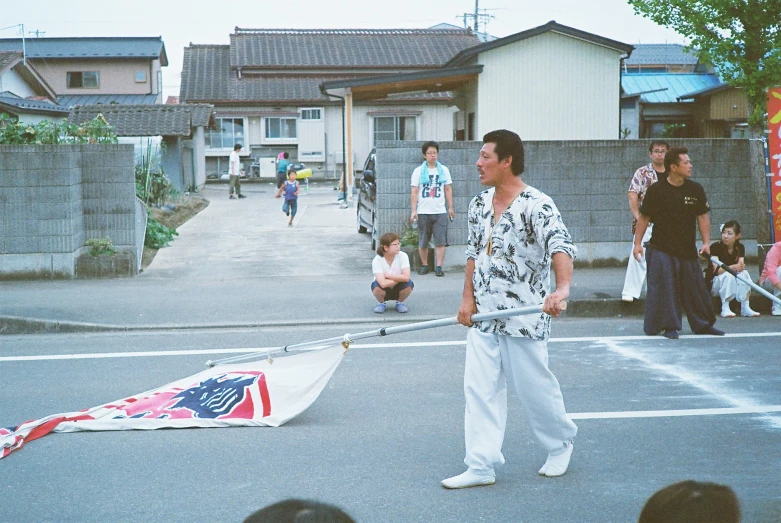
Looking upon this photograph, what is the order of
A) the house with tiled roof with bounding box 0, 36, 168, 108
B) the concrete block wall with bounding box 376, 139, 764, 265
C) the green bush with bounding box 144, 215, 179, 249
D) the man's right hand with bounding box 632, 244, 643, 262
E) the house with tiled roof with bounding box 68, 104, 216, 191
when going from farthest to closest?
1. the house with tiled roof with bounding box 0, 36, 168, 108
2. the house with tiled roof with bounding box 68, 104, 216, 191
3. the green bush with bounding box 144, 215, 179, 249
4. the concrete block wall with bounding box 376, 139, 764, 265
5. the man's right hand with bounding box 632, 244, 643, 262

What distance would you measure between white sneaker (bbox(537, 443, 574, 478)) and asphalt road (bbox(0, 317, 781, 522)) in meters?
0.05

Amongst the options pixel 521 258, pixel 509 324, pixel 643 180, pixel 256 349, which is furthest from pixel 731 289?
pixel 509 324

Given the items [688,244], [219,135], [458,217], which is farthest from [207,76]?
[688,244]

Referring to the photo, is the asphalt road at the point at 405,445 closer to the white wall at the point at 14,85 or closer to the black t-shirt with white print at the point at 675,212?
the black t-shirt with white print at the point at 675,212

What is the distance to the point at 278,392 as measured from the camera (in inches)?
242

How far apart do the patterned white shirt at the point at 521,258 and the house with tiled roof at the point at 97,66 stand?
1539 inches

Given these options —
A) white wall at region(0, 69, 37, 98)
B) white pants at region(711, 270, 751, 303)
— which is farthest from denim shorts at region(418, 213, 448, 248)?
white wall at region(0, 69, 37, 98)

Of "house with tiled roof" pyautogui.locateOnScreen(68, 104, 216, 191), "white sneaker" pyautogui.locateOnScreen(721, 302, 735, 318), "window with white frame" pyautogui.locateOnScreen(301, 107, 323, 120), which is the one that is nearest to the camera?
"white sneaker" pyautogui.locateOnScreen(721, 302, 735, 318)

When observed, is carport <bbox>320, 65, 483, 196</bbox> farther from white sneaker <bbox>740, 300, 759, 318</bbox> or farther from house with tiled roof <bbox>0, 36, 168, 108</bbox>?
house with tiled roof <bbox>0, 36, 168, 108</bbox>

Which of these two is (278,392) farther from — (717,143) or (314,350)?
(717,143)

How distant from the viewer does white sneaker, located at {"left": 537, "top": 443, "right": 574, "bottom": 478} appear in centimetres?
502

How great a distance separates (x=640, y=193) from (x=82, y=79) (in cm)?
3775

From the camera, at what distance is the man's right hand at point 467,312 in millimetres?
4926

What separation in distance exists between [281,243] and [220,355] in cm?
783
